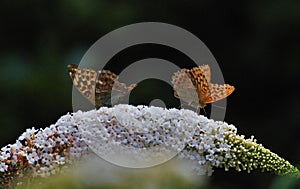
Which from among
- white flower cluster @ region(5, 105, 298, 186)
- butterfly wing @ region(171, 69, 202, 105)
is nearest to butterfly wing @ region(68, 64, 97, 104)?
white flower cluster @ region(5, 105, 298, 186)

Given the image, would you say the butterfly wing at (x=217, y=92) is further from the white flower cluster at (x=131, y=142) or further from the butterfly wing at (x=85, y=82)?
the butterfly wing at (x=85, y=82)

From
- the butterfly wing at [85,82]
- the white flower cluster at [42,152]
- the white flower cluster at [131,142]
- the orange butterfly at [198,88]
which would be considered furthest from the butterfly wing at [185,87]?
the white flower cluster at [42,152]

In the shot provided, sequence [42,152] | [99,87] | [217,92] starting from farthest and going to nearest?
[99,87], [217,92], [42,152]

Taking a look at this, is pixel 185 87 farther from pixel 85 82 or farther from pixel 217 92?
pixel 85 82

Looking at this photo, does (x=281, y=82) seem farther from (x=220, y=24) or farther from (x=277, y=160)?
(x=277, y=160)

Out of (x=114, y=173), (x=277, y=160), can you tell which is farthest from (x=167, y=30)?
(x=114, y=173)

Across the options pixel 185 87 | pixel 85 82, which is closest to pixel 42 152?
pixel 85 82
